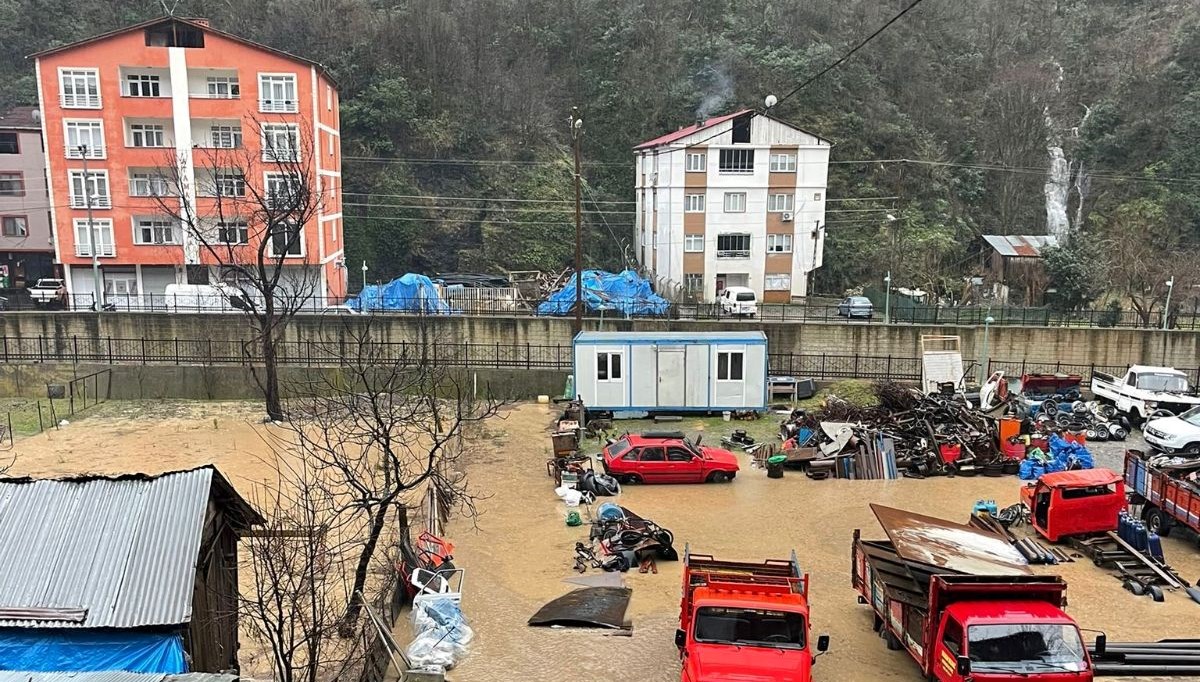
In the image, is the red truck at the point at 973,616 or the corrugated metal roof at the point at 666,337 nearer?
the red truck at the point at 973,616

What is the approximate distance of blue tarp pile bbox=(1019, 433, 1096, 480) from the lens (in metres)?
20.0

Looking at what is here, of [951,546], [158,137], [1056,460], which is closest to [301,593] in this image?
[951,546]

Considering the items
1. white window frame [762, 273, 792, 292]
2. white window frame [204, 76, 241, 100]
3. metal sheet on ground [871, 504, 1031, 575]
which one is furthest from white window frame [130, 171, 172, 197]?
metal sheet on ground [871, 504, 1031, 575]

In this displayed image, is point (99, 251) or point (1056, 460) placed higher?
point (99, 251)

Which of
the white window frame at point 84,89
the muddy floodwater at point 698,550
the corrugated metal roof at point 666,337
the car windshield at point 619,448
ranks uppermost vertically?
the white window frame at point 84,89

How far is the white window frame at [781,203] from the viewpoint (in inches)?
1607

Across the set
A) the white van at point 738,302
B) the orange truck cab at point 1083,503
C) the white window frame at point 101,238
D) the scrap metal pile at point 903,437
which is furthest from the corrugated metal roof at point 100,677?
the white window frame at point 101,238

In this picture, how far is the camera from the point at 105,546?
825 cm

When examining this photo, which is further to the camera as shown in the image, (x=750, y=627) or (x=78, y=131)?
(x=78, y=131)

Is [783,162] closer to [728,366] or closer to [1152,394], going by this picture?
[728,366]

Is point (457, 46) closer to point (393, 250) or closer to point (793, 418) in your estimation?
point (393, 250)

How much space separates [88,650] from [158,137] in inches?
1459

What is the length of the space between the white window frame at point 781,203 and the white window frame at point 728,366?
692 inches

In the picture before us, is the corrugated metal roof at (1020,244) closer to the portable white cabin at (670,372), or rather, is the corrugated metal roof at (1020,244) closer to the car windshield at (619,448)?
the portable white cabin at (670,372)
